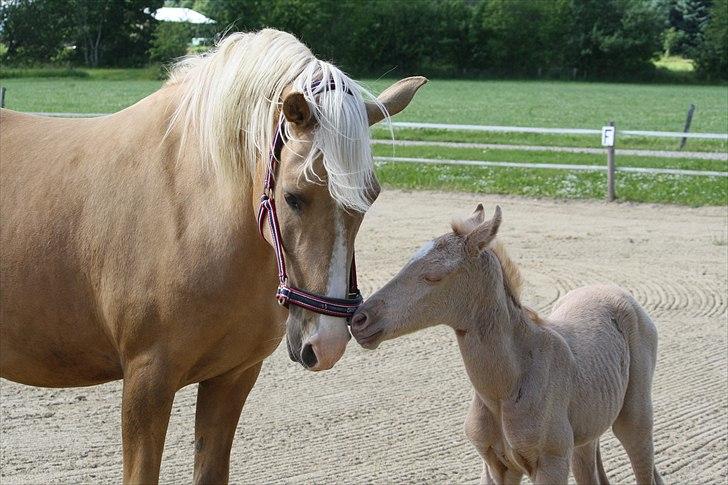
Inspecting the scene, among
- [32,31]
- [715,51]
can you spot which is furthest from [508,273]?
[715,51]

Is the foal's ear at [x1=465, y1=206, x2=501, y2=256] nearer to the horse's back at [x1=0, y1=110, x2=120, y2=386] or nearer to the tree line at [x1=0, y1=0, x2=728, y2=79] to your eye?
the horse's back at [x1=0, y1=110, x2=120, y2=386]

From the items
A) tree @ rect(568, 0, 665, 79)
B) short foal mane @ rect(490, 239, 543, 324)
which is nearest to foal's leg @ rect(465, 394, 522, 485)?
short foal mane @ rect(490, 239, 543, 324)

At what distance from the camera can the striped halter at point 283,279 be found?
2.76 meters

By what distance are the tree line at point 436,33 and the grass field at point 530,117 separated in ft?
13.5

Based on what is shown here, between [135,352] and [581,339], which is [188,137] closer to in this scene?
[135,352]

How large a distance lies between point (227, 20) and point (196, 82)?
47269mm

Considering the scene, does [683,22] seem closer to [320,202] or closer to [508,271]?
[508,271]

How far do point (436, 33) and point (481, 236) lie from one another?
2264 inches

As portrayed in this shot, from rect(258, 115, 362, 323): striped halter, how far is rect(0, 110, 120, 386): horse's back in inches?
31.0

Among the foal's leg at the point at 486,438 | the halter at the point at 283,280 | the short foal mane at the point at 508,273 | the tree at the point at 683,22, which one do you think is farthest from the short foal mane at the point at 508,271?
the tree at the point at 683,22

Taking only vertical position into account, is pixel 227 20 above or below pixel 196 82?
below

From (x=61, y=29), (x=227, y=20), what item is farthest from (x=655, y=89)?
(x=61, y=29)

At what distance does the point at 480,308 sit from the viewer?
366 cm

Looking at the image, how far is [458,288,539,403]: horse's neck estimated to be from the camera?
367 cm
